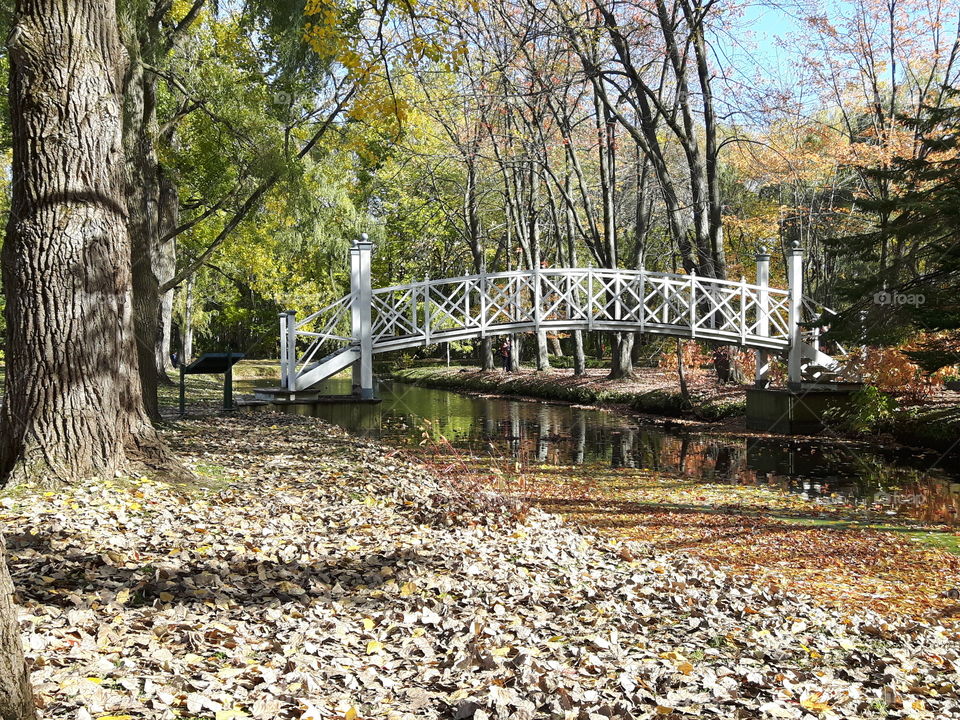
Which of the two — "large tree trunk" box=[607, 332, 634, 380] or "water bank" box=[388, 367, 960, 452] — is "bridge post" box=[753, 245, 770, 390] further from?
"large tree trunk" box=[607, 332, 634, 380]

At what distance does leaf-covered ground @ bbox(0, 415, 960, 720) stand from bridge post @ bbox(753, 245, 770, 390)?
42.4 feet

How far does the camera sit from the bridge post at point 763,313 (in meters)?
17.8

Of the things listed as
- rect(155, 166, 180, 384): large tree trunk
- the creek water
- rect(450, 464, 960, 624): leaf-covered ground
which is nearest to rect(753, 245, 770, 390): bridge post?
the creek water

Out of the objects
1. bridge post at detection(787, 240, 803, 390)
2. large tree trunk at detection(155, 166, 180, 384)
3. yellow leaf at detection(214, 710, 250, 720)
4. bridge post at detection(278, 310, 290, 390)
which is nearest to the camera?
yellow leaf at detection(214, 710, 250, 720)

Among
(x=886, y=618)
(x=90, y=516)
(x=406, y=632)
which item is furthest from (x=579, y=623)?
(x=90, y=516)

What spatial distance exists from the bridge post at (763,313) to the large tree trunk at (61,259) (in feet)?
48.3

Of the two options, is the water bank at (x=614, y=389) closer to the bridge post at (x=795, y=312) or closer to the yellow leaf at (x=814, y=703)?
the bridge post at (x=795, y=312)

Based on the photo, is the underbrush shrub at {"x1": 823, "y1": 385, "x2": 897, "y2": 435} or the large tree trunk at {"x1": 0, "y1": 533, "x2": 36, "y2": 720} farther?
the underbrush shrub at {"x1": 823, "y1": 385, "x2": 897, "y2": 435}

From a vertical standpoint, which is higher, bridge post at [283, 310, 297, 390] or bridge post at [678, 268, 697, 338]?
bridge post at [678, 268, 697, 338]

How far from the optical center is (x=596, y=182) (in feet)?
97.4

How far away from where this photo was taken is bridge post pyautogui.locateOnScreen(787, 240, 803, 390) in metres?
16.8

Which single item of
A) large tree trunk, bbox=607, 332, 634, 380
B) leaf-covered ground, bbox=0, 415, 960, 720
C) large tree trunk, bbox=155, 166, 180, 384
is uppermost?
large tree trunk, bbox=155, 166, 180, 384

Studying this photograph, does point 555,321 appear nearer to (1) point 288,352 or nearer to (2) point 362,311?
(2) point 362,311

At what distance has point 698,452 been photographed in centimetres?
1280
